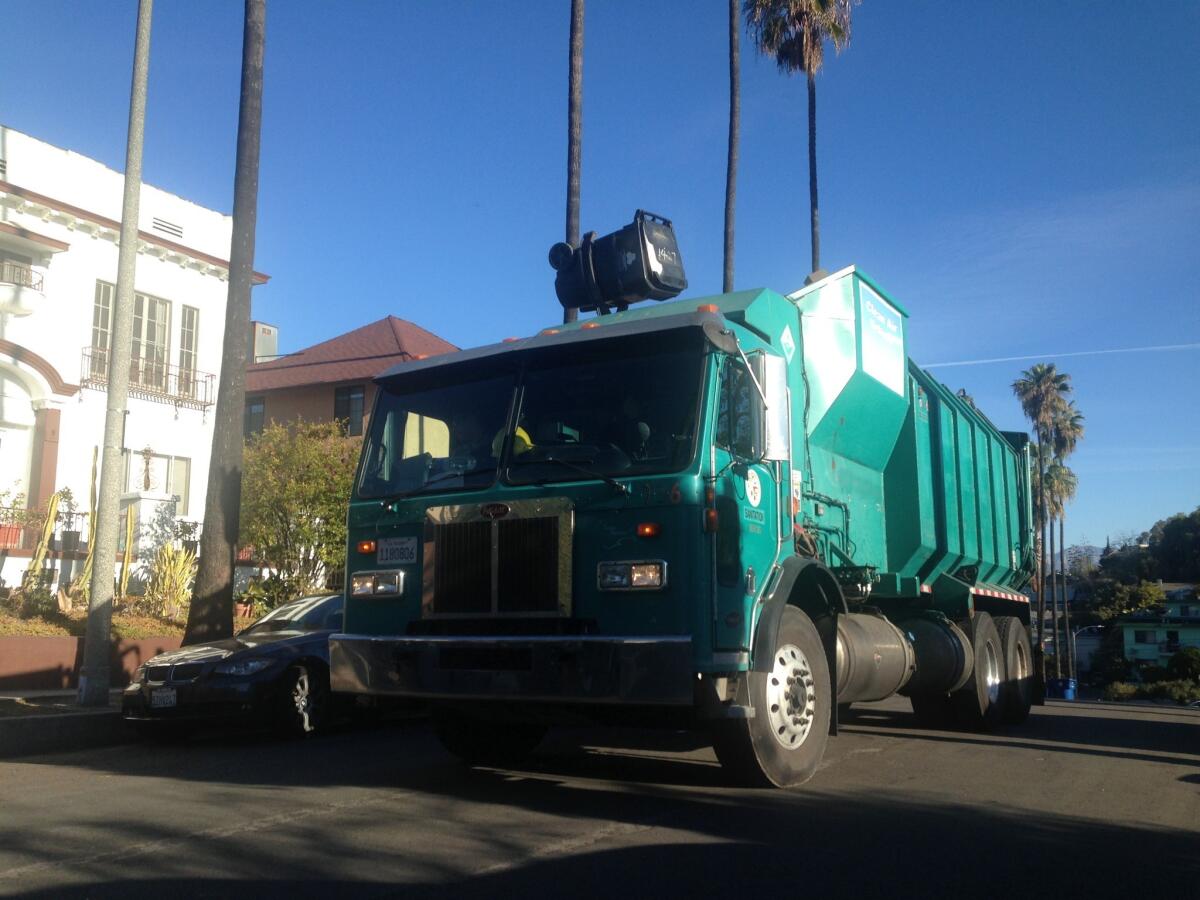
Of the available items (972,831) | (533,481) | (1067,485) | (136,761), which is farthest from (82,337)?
(1067,485)

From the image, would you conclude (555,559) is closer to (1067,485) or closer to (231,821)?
(231,821)

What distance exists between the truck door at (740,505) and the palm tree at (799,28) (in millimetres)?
19387

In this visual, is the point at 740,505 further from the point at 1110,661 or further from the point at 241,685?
the point at 1110,661

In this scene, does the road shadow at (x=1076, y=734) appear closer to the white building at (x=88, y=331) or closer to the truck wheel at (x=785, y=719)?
the truck wheel at (x=785, y=719)

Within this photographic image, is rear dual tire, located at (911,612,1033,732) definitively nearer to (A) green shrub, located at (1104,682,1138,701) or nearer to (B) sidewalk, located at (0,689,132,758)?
(B) sidewalk, located at (0,689,132,758)

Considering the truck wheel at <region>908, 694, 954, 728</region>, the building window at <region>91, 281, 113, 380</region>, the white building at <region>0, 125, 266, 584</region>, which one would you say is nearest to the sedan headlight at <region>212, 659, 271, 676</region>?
the truck wheel at <region>908, 694, 954, 728</region>

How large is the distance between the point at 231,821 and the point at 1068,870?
412cm

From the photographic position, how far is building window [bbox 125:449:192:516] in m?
20.9

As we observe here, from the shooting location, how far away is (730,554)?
5.91 m

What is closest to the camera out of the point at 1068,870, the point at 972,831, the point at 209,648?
the point at 1068,870

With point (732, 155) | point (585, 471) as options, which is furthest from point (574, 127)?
point (585, 471)

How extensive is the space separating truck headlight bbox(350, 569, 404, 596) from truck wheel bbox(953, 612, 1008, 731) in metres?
6.64

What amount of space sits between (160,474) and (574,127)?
10975 mm

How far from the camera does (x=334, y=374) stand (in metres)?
32.6
